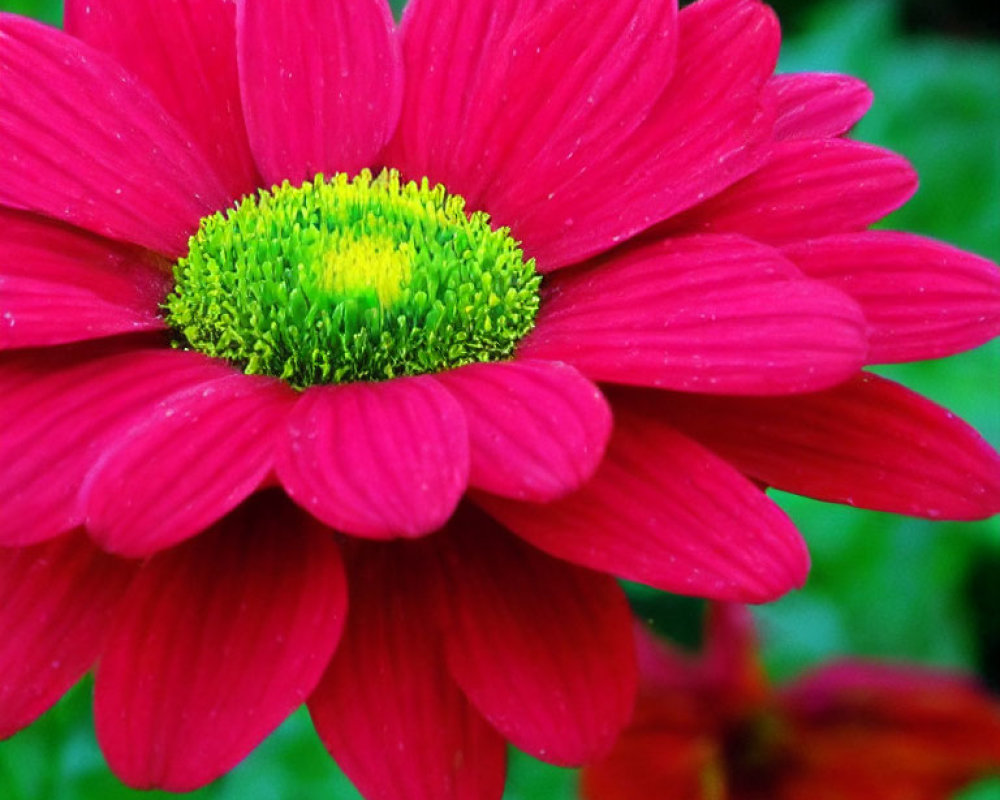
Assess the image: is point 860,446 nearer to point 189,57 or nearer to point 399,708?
point 399,708

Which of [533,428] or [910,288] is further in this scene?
[910,288]

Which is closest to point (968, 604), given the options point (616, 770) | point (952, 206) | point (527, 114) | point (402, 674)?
point (952, 206)

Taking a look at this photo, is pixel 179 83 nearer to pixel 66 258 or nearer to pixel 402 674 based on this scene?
pixel 66 258

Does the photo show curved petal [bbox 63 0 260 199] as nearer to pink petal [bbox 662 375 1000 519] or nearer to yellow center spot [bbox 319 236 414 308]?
yellow center spot [bbox 319 236 414 308]

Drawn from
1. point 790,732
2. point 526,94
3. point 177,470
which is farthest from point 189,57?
point 790,732

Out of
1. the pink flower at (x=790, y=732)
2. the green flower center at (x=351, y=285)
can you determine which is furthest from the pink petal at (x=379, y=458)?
the pink flower at (x=790, y=732)
